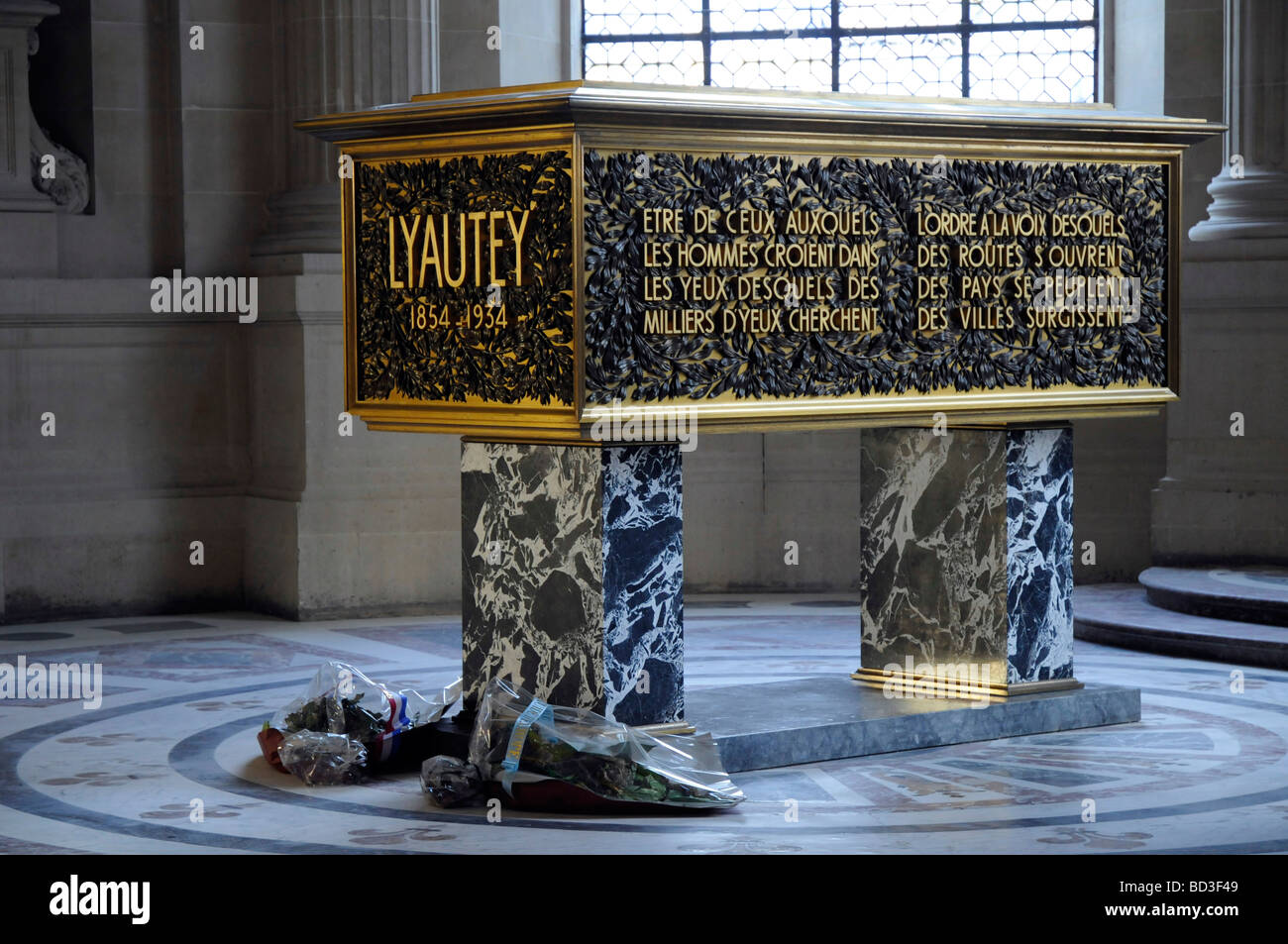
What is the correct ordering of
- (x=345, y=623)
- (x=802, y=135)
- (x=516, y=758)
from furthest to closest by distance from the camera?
(x=345, y=623) → (x=802, y=135) → (x=516, y=758)

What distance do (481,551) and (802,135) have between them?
84.9 inches

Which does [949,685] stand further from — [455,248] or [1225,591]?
[1225,591]

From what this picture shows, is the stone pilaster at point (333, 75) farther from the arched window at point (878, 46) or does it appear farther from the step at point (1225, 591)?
the step at point (1225, 591)

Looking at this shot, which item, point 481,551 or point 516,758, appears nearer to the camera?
point 516,758

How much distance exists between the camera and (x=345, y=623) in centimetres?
1280

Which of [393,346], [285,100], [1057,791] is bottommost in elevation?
[1057,791]

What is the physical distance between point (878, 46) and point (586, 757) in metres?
8.71

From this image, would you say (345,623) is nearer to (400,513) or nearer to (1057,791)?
(400,513)

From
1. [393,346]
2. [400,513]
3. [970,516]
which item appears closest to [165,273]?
[400,513]

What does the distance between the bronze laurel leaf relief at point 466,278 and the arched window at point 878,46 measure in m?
6.83

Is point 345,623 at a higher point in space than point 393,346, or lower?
lower

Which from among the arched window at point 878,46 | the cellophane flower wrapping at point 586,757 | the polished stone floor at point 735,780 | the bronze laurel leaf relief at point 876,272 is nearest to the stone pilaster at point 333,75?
the arched window at point 878,46

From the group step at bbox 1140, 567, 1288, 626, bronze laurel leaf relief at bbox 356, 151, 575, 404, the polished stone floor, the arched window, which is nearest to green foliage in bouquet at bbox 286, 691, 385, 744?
the polished stone floor
